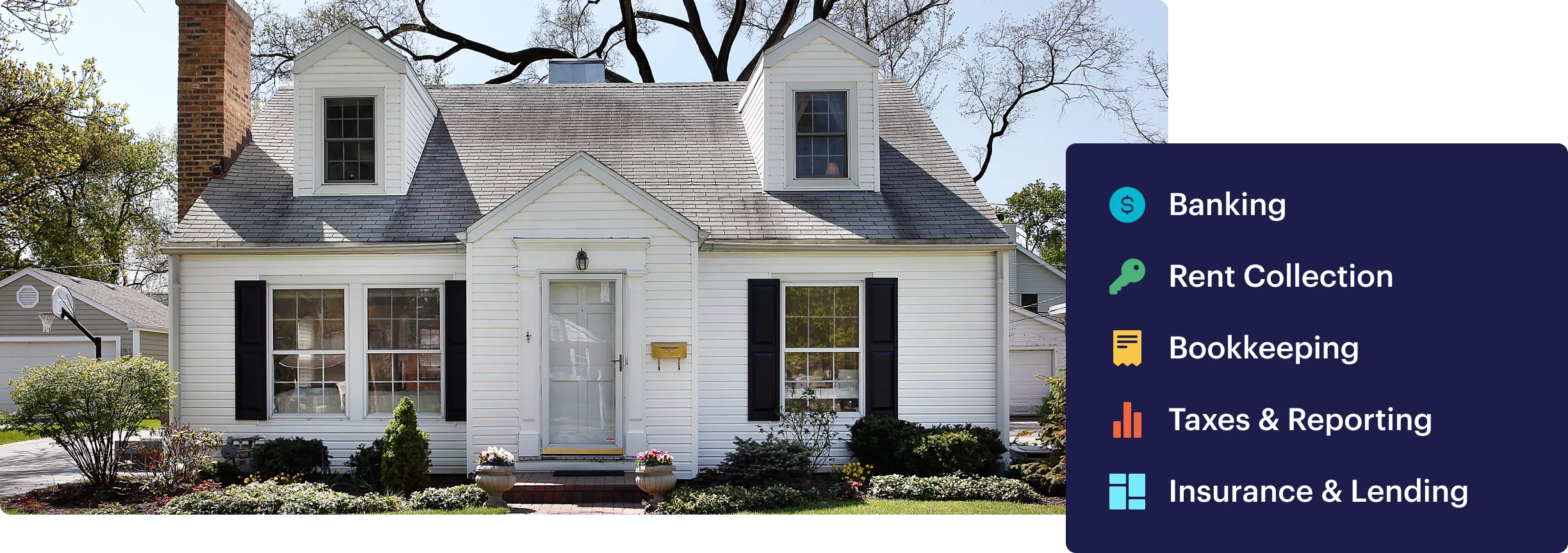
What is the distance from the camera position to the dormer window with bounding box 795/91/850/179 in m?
9.95

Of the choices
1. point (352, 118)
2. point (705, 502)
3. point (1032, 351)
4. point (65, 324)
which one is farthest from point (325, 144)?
point (1032, 351)

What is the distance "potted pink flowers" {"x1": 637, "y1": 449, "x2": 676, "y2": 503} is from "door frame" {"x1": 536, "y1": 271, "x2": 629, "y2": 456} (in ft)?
3.05

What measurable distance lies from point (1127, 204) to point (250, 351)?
8.90 metres

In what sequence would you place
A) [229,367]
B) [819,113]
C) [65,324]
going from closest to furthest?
[229,367], [819,113], [65,324]

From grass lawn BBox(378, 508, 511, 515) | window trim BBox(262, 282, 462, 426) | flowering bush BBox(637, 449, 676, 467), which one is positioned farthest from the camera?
window trim BBox(262, 282, 462, 426)

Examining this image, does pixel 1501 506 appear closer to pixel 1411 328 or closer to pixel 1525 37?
pixel 1411 328

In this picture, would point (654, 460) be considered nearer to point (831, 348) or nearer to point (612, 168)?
point (831, 348)

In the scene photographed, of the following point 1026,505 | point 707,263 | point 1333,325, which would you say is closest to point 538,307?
point 707,263

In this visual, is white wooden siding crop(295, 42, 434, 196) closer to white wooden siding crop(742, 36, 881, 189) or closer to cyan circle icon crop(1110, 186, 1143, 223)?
white wooden siding crop(742, 36, 881, 189)

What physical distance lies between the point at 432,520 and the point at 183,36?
9573 millimetres

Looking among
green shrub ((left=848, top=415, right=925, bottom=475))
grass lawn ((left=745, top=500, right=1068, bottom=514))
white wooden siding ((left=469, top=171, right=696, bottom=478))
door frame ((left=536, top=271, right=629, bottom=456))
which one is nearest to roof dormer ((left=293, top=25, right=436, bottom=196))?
white wooden siding ((left=469, top=171, right=696, bottom=478))

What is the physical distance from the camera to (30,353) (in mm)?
15758

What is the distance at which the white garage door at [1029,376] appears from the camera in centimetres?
1745

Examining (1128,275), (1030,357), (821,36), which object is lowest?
(1030,357)
